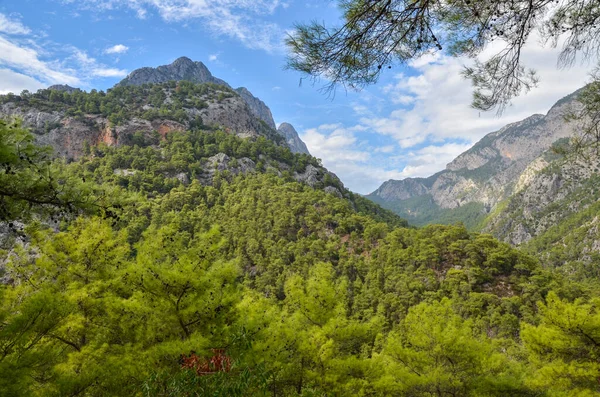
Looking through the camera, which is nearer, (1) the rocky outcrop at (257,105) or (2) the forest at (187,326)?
(2) the forest at (187,326)

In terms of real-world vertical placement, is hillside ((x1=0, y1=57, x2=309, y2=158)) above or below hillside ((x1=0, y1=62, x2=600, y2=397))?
above

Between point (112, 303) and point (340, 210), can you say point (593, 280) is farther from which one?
point (112, 303)

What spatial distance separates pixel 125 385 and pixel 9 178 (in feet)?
16.0

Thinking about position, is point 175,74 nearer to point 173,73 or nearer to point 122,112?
point 173,73

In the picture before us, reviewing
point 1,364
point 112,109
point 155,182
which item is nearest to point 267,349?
point 1,364

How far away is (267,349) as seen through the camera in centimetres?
819

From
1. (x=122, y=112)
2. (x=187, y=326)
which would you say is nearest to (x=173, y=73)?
(x=122, y=112)

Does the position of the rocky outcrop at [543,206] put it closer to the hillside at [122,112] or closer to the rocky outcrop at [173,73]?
the hillside at [122,112]

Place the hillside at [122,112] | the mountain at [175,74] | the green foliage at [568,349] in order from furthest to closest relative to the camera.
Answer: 1. the mountain at [175,74]
2. the hillside at [122,112]
3. the green foliage at [568,349]

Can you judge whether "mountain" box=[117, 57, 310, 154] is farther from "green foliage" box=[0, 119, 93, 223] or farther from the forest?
"green foliage" box=[0, 119, 93, 223]

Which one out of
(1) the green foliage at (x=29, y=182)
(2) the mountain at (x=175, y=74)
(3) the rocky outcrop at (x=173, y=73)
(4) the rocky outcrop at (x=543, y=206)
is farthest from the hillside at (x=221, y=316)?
(3) the rocky outcrop at (x=173, y=73)

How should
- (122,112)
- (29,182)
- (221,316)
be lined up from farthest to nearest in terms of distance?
(122,112) → (221,316) → (29,182)

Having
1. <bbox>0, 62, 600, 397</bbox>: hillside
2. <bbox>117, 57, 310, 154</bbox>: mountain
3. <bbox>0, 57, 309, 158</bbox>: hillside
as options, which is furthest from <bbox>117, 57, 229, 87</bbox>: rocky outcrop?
<bbox>0, 62, 600, 397</bbox>: hillside

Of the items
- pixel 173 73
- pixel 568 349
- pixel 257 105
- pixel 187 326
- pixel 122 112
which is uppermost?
pixel 257 105
